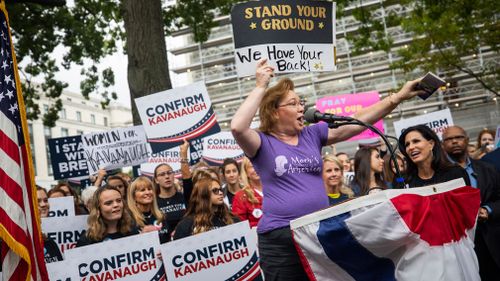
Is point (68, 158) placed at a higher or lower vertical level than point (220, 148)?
higher

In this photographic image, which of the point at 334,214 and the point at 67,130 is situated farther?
the point at 67,130

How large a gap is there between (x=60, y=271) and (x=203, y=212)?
1410 mm

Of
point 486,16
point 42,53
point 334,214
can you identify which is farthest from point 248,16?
point 486,16

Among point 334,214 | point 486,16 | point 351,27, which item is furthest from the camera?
point 351,27

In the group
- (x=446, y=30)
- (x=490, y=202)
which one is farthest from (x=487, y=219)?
(x=446, y=30)

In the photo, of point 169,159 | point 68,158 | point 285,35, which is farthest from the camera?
point 169,159

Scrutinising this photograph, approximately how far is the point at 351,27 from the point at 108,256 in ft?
143

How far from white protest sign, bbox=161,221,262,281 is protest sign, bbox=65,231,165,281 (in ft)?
0.45

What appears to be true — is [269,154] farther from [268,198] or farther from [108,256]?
[108,256]

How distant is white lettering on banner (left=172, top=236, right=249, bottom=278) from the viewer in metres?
5.09

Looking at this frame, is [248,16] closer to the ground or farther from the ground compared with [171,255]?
farther from the ground

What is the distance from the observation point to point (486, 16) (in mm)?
17922

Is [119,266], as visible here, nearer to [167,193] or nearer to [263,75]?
[167,193]

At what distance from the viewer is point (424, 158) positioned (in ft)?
14.0
